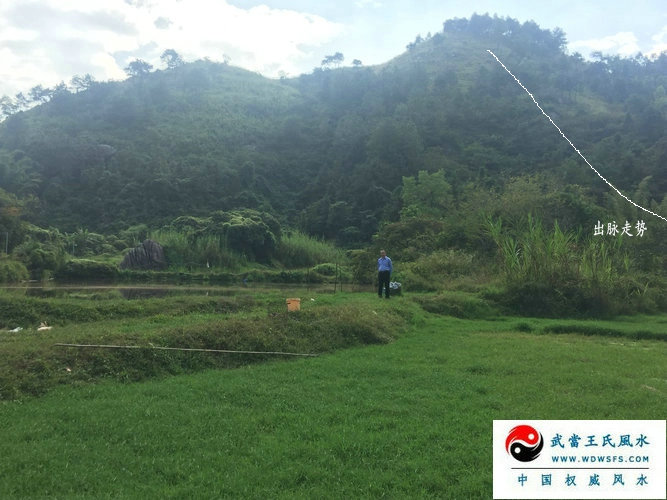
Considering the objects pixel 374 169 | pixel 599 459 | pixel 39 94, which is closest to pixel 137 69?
pixel 39 94

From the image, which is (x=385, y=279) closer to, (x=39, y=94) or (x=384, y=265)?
(x=384, y=265)

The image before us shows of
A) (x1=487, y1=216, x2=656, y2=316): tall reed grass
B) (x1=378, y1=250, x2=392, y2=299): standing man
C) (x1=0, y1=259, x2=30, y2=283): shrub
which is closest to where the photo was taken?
(x1=378, y1=250, x2=392, y2=299): standing man

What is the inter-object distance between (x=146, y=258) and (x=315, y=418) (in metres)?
26.5

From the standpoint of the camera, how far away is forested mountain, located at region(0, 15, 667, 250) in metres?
41.0

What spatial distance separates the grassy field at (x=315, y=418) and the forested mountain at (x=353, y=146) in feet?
56.6

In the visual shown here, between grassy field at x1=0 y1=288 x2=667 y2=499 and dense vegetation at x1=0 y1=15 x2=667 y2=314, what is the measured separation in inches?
344

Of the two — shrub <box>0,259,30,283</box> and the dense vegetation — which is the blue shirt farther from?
shrub <box>0,259,30,283</box>

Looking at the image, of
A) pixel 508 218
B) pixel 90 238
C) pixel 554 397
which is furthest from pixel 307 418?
pixel 90 238

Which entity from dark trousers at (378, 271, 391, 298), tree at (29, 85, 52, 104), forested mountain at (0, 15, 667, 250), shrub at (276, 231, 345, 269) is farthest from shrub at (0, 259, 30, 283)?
tree at (29, 85, 52, 104)

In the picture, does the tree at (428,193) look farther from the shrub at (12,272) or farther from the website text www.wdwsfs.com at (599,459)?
the website text www.wdwsfs.com at (599,459)

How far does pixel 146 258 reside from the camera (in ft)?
96.3

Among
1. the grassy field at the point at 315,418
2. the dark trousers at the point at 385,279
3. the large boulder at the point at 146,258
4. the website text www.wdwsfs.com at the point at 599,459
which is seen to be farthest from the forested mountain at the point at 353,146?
the website text www.wdwsfs.com at the point at 599,459

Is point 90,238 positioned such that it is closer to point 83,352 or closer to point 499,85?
point 83,352

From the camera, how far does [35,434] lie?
466 cm
